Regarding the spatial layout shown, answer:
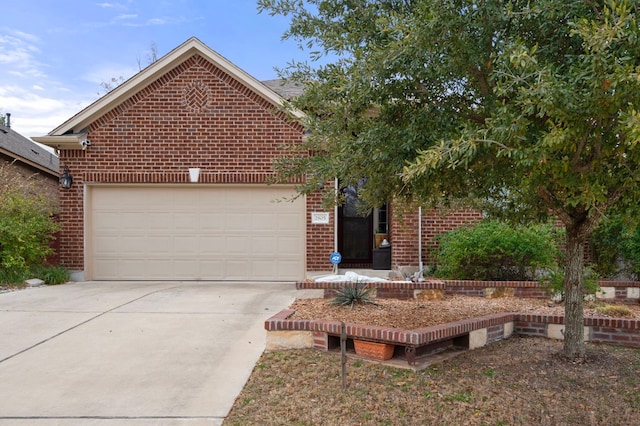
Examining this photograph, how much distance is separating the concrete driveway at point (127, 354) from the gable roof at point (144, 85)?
334cm

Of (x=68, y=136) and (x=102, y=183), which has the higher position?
(x=68, y=136)

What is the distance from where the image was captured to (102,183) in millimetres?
10609

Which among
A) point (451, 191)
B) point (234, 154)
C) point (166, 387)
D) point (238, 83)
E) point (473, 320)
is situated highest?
point (238, 83)

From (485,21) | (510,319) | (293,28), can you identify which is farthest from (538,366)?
(293,28)

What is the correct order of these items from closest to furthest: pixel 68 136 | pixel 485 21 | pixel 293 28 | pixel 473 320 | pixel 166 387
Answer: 1. pixel 485 21
2. pixel 166 387
3. pixel 293 28
4. pixel 473 320
5. pixel 68 136

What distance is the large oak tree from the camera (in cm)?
298

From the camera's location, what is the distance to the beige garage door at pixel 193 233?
1064 cm

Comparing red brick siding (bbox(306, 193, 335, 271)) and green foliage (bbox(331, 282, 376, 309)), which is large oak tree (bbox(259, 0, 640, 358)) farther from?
red brick siding (bbox(306, 193, 335, 271))

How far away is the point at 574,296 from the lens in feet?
15.0

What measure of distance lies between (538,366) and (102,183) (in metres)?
9.27

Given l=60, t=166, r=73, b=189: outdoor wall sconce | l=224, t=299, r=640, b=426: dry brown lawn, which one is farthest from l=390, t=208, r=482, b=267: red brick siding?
l=60, t=166, r=73, b=189: outdoor wall sconce

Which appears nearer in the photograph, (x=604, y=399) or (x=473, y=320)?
(x=604, y=399)

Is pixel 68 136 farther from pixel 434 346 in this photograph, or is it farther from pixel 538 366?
pixel 538 366

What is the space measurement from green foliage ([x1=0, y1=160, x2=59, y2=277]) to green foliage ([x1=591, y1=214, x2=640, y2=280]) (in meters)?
10.4
